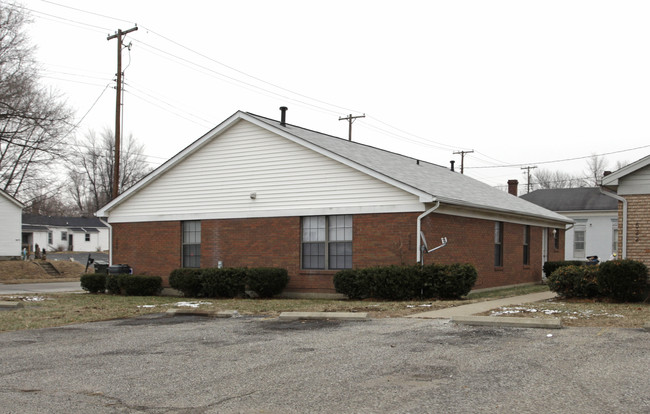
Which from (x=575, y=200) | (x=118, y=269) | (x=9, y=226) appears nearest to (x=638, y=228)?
(x=118, y=269)

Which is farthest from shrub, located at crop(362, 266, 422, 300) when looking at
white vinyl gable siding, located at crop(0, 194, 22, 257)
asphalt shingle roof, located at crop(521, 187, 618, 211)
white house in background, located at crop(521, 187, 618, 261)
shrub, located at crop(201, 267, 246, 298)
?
white vinyl gable siding, located at crop(0, 194, 22, 257)

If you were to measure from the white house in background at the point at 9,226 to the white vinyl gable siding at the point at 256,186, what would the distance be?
78.3 ft

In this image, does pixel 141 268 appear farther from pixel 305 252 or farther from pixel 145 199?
pixel 305 252

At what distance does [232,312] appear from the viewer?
1429cm

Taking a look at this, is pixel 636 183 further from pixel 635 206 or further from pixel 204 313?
pixel 204 313

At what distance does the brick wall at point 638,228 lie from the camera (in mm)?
15773

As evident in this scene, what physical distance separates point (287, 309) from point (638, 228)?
899cm

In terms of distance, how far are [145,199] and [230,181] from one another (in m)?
4.08

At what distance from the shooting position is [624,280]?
591 inches

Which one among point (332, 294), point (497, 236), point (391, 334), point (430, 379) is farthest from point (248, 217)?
point (430, 379)

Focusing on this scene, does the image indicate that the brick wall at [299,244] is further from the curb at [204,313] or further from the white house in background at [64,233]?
the white house in background at [64,233]

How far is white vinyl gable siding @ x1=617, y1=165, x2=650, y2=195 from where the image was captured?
15938 millimetres

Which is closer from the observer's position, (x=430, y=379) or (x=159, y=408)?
(x=159, y=408)

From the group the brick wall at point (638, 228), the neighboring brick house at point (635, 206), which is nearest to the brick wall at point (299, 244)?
the neighboring brick house at point (635, 206)
